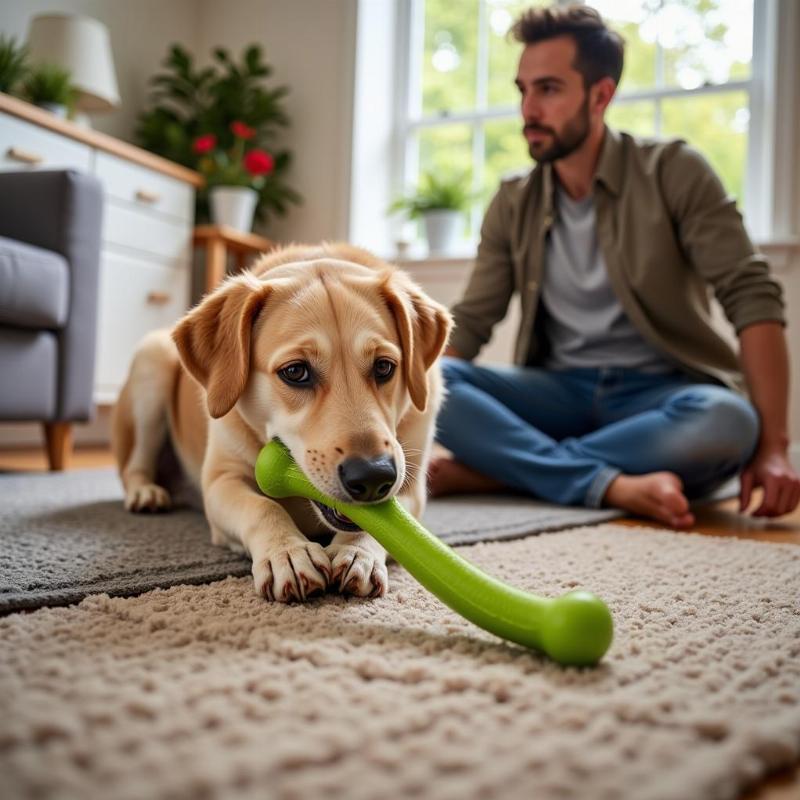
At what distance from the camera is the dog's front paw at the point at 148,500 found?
1.83 metres

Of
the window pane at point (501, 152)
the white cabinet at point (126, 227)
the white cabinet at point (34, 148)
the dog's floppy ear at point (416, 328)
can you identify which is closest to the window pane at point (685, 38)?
the window pane at point (501, 152)

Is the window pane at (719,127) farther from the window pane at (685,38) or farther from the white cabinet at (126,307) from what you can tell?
the white cabinet at (126,307)

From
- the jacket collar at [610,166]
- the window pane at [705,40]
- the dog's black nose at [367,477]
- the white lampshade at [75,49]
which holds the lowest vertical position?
the dog's black nose at [367,477]

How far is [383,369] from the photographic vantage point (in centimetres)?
123

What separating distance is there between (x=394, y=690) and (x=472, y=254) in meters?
3.69

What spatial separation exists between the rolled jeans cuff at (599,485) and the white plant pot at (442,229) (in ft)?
8.21

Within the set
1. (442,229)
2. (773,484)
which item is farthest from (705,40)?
(773,484)

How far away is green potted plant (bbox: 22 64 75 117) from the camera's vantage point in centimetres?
347

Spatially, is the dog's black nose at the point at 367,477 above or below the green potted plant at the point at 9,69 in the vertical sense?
below

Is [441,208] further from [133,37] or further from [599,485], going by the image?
[599,485]

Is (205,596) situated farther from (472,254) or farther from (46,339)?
(472,254)

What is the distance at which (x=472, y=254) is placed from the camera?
166 inches

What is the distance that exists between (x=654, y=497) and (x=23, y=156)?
2.79 m

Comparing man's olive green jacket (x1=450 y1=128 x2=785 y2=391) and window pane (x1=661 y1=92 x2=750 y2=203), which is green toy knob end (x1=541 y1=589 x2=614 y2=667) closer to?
man's olive green jacket (x1=450 y1=128 x2=785 y2=391)
